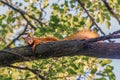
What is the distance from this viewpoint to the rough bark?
3.84 metres

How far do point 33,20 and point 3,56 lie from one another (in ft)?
13.5

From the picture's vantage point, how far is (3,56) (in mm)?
4016

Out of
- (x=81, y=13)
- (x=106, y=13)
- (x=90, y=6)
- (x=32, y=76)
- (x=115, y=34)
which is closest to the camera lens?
(x=115, y=34)

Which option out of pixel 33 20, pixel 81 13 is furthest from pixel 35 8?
pixel 81 13

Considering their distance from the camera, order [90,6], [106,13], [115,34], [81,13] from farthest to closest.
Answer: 1. [81,13]
2. [90,6]
3. [106,13]
4. [115,34]

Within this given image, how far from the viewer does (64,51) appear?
3.90 metres

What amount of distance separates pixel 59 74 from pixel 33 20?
2.21 m

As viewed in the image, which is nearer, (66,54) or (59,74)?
(66,54)

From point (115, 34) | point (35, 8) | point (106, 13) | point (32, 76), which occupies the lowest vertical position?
point (32, 76)

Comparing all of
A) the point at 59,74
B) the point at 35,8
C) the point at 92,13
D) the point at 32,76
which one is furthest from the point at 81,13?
the point at 32,76

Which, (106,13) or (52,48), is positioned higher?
(106,13)

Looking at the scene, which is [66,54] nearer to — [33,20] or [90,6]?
[90,6]

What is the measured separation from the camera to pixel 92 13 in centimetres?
698

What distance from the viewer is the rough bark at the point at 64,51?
151 inches
